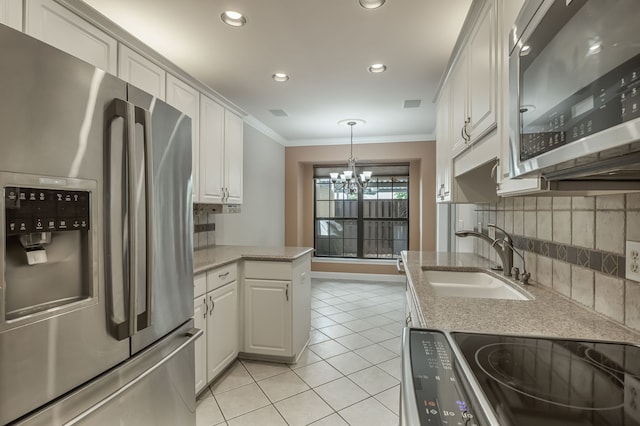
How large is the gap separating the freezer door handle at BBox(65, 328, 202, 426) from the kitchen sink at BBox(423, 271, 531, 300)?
50.2 inches

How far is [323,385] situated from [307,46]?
98.5 inches

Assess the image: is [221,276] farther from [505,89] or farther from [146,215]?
[505,89]

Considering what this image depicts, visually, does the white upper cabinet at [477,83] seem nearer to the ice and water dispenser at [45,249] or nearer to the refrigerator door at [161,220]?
the refrigerator door at [161,220]

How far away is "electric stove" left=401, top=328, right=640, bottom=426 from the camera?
619mm

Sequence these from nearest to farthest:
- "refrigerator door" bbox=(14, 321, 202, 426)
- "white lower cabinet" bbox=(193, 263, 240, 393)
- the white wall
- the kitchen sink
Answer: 1. "refrigerator door" bbox=(14, 321, 202, 426)
2. the kitchen sink
3. "white lower cabinet" bbox=(193, 263, 240, 393)
4. the white wall

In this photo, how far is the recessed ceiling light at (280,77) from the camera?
2920 mm

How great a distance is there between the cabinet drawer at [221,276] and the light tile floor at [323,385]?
73 cm

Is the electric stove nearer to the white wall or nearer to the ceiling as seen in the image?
the ceiling

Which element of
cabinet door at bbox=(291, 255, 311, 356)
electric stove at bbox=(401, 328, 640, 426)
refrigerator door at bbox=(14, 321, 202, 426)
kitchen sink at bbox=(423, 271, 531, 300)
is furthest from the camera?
cabinet door at bbox=(291, 255, 311, 356)

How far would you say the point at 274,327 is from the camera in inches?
105

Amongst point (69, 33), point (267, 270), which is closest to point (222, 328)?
point (267, 270)

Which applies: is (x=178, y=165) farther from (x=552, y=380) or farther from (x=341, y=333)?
(x=341, y=333)

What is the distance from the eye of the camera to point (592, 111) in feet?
1.77

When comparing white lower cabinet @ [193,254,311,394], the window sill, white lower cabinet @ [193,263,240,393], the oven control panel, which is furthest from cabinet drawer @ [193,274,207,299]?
the window sill
